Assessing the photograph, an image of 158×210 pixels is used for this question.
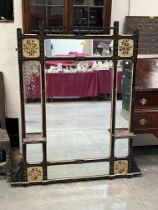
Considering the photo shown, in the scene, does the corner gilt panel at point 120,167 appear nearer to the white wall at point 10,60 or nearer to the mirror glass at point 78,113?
the mirror glass at point 78,113

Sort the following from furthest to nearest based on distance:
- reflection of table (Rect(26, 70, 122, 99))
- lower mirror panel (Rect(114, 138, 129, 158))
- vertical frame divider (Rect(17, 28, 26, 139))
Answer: lower mirror panel (Rect(114, 138, 129, 158))
reflection of table (Rect(26, 70, 122, 99))
vertical frame divider (Rect(17, 28, 26, 139))

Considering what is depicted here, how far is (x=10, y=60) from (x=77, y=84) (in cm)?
68

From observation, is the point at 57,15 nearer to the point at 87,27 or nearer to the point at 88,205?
the point at 87,27

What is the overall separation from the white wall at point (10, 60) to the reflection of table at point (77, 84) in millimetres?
467

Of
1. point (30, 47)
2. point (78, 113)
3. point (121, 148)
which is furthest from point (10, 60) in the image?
point (121, 148)

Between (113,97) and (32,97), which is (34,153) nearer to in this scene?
(32,97)

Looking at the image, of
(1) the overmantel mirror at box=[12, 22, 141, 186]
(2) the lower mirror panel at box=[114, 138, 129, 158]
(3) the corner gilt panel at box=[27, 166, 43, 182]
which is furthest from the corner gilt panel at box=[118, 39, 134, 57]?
(3) the corner gilt panel at box=[27, 166, 43, 182]

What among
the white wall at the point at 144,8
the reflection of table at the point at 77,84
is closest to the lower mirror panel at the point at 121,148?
the reflection of table at the point at 77,84

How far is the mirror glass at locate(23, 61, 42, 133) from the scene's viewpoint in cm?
263

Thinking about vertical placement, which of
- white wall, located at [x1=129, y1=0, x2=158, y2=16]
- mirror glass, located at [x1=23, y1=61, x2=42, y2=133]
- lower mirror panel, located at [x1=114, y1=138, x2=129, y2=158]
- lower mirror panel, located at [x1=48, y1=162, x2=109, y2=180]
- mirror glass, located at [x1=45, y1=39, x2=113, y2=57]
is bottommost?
lower mirror panel, located at [x1=48, y1=162, x2=109, y2=180]

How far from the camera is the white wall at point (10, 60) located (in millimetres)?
2947

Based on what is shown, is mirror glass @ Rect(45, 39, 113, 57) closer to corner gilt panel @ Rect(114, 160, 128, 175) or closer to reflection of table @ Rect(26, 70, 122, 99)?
reflection of table @ Rect(26, 70, 122, 99)

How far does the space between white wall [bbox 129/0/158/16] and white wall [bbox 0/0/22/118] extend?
1.18 meters

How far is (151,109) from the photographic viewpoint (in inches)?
111
